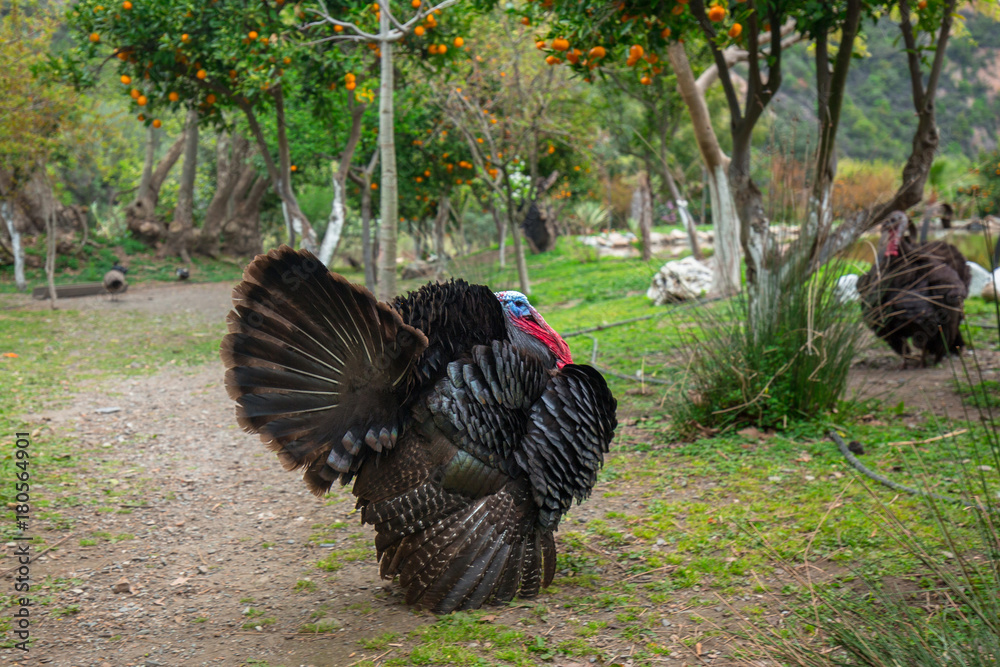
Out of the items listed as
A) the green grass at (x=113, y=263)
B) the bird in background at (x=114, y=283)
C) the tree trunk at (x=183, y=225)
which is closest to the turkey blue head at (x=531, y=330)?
the bird in background at (x=114, y=283)

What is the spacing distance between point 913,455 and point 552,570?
2.61 meters

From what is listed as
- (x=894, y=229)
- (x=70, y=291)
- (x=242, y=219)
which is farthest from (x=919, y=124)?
(x=242, y=219)

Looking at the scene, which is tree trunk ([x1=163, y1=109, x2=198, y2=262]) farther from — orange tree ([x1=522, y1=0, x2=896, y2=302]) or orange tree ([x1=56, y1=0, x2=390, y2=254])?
orange tree ([x1=522, y1=0, x2=896, y2=302])

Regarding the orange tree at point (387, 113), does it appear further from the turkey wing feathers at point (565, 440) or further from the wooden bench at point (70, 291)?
the wooden bench at point (70, 291)

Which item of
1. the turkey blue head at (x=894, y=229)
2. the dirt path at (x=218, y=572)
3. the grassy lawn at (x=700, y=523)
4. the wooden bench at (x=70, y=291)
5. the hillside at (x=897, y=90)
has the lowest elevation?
the dirt path at (x=218, y=572)

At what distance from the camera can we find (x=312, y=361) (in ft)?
9.68

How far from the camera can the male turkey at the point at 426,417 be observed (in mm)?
2877

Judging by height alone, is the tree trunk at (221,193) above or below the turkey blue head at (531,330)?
above

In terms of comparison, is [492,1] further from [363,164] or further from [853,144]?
[853,144]

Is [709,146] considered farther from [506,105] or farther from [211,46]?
[506,105]

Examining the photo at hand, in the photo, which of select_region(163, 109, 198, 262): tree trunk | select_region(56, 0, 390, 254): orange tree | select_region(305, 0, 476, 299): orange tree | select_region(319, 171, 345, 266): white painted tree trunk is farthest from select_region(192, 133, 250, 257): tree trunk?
select_region(305, 0, 476, 299): orange tree

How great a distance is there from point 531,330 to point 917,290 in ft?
14.3

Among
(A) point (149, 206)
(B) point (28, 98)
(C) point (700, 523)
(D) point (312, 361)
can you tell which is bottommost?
(C) point (700, 523)

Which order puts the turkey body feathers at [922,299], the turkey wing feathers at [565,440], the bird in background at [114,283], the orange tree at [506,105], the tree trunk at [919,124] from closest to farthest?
the turkey wing feathers at [565,440], the tree trunk at [919,124], the turkey body feathers at [922,299], the orange tree at [506,105], the bird in background at [114,283]
